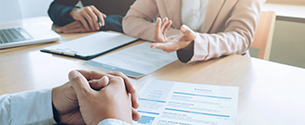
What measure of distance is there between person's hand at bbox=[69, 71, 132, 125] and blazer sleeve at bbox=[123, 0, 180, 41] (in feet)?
2.08

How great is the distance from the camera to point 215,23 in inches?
42.1

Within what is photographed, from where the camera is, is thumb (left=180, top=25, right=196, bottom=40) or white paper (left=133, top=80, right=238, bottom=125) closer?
white paper (left=133, top=80, right=238, bottom=125)

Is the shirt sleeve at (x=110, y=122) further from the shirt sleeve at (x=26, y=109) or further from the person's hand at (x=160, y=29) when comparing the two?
the person's hand at (x=160, y=29)

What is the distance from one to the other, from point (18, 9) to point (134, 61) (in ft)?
8.04

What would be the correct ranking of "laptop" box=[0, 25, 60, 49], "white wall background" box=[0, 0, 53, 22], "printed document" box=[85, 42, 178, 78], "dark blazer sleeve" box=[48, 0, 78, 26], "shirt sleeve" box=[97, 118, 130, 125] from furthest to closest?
"white wall background" box=[0, 0, 53, 22] < "dark blazer sleeve" box=[48, 0, 78, 26] < "laptop" box=[0, 25, 60, 49] < "printed document" box=[85, 42, 178, 78] < "shirt sleeve" box=[97, 118, 130, 125]

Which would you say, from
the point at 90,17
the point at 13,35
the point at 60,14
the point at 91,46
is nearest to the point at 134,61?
the point at 91,46

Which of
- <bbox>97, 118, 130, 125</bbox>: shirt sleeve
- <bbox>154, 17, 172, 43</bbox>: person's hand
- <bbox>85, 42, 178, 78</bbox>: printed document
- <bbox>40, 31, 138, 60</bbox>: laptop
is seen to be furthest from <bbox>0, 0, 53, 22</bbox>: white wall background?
<bbox>97, 118, 130, 125</bbox>: shirt sleeve

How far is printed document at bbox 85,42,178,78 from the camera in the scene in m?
0.78

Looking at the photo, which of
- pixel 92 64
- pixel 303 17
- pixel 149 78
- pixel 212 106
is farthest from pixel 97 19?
pixel 303 17

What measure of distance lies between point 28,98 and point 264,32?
3.54ft

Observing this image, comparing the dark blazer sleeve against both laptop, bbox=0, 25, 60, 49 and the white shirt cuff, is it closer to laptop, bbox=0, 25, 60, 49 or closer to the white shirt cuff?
laptop, bbox=0, 25, 60, 49

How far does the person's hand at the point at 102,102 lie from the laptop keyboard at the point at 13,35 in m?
0.79

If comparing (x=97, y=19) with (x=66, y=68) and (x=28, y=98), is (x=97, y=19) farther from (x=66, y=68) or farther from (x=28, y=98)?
(x=28, y=98)

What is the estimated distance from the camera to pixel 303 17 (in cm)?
165
